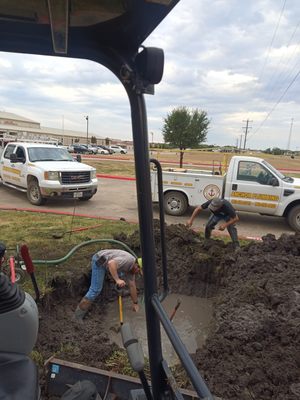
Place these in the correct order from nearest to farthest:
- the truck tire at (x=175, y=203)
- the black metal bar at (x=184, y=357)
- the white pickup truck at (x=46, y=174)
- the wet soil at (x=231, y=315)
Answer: the black metal bar at (x=184, y=357) → the wet soil at (x=231, y=315) → the truck tire at (x=175, y=203) → the white pickup truck at (x=46, y=174)

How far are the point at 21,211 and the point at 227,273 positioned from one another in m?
6.59

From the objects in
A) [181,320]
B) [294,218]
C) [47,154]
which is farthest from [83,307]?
[47,154]

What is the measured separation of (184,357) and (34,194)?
35.2 feet

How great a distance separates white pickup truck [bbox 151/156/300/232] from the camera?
9.26m

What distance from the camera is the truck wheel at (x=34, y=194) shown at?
36.1 ft

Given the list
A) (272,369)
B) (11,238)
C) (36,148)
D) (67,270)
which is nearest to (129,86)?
Result: (272,369)

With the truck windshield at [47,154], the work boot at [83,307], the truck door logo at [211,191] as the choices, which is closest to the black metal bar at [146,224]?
the work boot at [83,307]

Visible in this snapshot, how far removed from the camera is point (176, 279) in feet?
20.1

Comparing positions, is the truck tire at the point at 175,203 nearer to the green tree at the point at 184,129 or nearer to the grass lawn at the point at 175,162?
the grass lawn at the point at 175,162

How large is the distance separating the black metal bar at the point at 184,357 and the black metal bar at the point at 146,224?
0.12 meters

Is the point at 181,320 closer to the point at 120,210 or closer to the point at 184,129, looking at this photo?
the point at 120,210

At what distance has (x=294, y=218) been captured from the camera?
9.30 m

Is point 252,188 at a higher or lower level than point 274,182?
lower

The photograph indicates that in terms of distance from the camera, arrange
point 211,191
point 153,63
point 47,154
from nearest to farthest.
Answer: point 153,63 < point 211,191 < point 47,154
